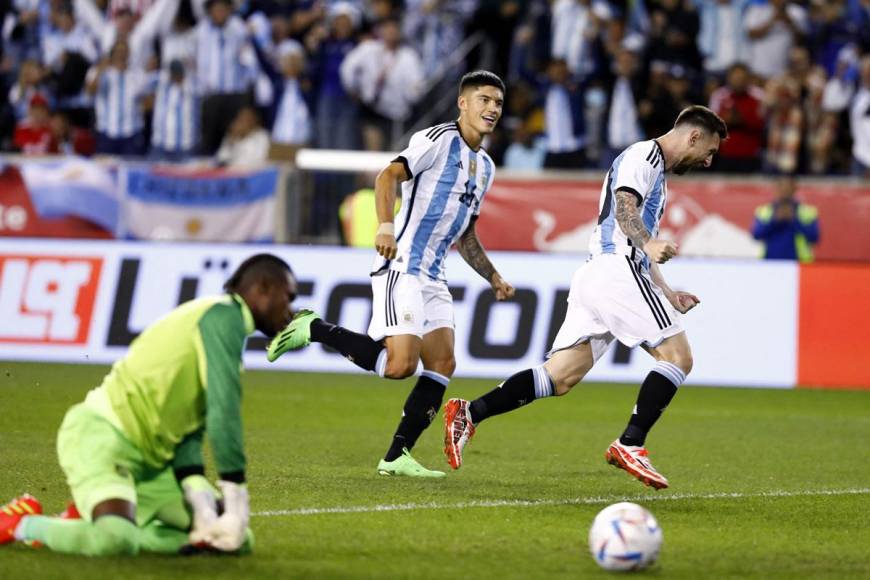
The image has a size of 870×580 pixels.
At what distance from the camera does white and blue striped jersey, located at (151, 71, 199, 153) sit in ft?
67.8

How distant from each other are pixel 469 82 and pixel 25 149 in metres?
13.5

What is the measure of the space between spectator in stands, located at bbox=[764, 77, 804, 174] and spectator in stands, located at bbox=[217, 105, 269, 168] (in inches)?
244

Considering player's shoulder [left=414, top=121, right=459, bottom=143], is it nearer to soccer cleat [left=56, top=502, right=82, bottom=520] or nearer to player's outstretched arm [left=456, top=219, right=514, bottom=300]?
player's outstretched arm [left=456, top=219, right=514, bottom=300]

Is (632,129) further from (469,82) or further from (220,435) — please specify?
(220,435)

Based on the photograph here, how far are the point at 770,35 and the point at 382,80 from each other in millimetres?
4922

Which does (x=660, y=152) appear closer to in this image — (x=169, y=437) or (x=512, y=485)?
(x=512, y=485)

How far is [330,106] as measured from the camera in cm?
2086

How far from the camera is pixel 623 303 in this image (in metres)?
8.84

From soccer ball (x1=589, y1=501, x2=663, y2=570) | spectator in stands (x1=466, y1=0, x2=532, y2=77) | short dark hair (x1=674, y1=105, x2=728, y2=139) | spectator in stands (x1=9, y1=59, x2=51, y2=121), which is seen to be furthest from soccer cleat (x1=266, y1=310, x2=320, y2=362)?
spectator in stands (x1=9, y1=59, x2=51, y2=121)

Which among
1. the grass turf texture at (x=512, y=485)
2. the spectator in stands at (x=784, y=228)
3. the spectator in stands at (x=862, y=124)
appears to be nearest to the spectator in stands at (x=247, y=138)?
the grass turf texture at (x=512, y=485)

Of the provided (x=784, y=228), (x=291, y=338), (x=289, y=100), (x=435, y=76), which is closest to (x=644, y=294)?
(x=291, y=338)


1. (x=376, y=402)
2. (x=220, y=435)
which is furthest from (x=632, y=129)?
(x=220, y=435)

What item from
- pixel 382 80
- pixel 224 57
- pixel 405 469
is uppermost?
pixel 224 57

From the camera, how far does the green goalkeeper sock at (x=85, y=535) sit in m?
5.95
